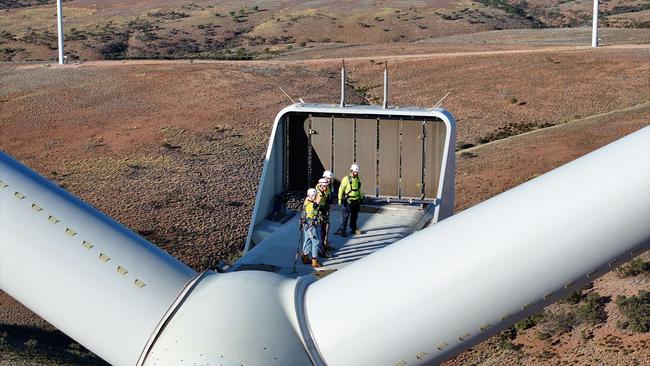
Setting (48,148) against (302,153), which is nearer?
(302,153)

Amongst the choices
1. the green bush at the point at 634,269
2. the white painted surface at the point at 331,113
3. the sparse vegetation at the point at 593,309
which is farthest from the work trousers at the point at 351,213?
the green bush at the point at 634,269

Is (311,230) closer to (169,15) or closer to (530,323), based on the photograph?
(530,323)

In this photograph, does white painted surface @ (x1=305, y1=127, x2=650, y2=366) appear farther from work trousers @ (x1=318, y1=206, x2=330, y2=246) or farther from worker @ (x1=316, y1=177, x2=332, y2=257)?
work trousers @ (x1=318, y1=206, x2=330, y2=246)

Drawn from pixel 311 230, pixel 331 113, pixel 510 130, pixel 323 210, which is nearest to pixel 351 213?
pixel 323 210

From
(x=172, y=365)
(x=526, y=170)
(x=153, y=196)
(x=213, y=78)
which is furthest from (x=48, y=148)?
(x=172, y=365)

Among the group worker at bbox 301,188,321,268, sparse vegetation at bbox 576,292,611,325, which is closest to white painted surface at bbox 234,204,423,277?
worker at bbox 301,188,321,268

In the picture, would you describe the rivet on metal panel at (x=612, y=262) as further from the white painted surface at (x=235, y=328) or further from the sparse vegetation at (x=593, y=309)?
the sparse vegetation at (x=593, y=309)

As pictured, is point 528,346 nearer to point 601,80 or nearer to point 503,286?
point 503,286
